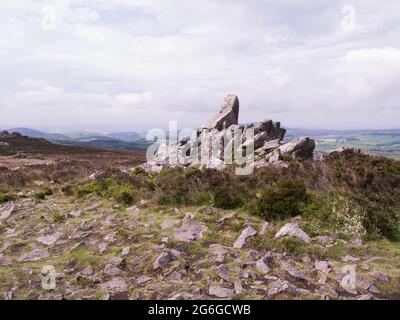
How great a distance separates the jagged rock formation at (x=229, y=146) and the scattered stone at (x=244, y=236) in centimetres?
952

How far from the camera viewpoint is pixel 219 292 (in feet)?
24.6

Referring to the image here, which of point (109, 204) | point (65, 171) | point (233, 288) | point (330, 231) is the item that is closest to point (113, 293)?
point (233, 288)

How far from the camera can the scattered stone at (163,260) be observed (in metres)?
8.79

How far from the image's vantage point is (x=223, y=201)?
13.4 meters

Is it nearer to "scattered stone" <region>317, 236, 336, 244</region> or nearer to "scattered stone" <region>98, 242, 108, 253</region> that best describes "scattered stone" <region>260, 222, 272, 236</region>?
"scattered stone" <region>317, 236, 336, 244</region>

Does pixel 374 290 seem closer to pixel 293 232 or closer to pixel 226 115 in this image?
pixel 293 232

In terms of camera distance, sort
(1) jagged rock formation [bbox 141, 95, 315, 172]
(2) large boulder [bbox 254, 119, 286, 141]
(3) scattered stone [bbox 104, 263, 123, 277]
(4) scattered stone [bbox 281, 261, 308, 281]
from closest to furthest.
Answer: (4) scattered stone [bbox 281, 261, 308, 281]
(3) scattered stone [bbox 104, 263, 123, 277]
(1) jagged rock formation [bbox 141, 95, 315, 172]
(2) large boulder [bbox 254, 119, 286, 141]

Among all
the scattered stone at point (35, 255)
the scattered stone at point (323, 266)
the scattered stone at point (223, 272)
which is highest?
the scattered stone at point (323, 266)

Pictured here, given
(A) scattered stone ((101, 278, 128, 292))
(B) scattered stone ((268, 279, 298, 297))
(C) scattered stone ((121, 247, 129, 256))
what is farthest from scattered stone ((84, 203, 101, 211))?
(B) scattered stone ((268, 279, 298, 297))

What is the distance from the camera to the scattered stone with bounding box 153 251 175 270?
8789 millimetres

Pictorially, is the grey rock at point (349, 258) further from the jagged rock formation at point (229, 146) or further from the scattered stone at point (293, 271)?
the jagged rock formation at point (229, 146)

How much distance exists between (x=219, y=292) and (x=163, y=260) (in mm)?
1942

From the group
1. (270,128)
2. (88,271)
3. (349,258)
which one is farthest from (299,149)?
(88,271)

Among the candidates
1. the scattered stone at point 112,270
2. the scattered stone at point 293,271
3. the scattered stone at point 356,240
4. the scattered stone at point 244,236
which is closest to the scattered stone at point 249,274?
the scattered stone at point 293,271
